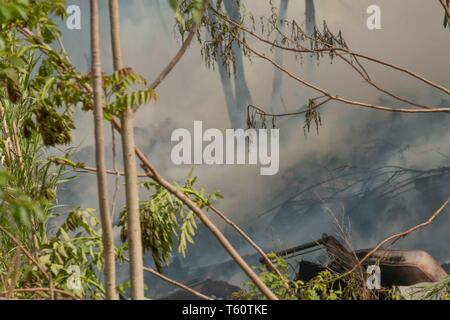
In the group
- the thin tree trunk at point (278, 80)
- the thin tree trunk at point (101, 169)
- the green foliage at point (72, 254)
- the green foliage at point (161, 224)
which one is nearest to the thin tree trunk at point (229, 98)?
the thin tree trunk at point (278, 80)

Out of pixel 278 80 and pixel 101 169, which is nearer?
pixel 101 169

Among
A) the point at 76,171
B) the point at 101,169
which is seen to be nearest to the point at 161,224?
the point at 76,171

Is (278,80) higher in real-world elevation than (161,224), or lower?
higher

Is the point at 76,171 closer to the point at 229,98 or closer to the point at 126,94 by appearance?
the point at 126,94

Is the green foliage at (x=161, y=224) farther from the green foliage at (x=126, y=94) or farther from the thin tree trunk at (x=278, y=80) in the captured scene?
the thin tree trunk at (x=278, y=80)

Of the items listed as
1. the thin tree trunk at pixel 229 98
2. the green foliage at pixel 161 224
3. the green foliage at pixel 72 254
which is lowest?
the green foliage at pixel 72 254

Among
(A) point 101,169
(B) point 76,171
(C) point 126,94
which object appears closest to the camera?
(A) point 101,169

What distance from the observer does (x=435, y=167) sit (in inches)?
276

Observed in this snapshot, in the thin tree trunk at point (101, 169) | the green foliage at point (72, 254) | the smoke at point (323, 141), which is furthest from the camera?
the smoke at point (323, 141)

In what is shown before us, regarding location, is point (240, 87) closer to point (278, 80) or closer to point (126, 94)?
point (278, 80)

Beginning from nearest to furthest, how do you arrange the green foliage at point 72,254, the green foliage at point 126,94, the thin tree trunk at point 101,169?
the thin tree trunk at point 101,169, the green foliage at point 126,94, the green foliage at point 72,254

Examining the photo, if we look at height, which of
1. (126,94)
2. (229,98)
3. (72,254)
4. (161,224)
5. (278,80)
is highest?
(278,80)

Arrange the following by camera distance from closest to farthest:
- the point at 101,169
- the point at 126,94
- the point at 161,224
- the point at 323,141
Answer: the point at 101,169 < the point at 126,94 < the point at 161,224 < the point at 323,141
